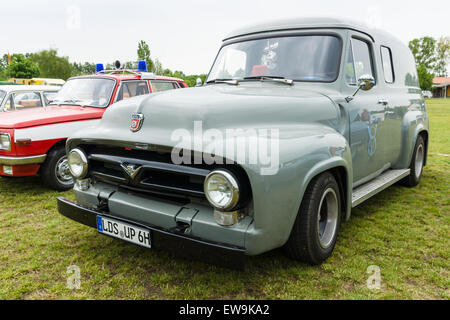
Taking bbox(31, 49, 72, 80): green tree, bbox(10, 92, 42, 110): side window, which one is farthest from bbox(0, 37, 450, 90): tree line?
bbox(10, 92, 42, 110): side window

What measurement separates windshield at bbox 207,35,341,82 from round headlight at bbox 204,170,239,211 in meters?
1.63

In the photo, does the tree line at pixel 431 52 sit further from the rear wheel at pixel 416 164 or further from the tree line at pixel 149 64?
the rear wheel at pixel 416 164

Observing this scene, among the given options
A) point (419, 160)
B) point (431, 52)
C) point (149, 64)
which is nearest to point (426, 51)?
point (431, 52)

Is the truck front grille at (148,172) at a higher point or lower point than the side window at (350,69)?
lower

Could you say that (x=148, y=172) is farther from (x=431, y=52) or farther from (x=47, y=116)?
(x=431, y=52)

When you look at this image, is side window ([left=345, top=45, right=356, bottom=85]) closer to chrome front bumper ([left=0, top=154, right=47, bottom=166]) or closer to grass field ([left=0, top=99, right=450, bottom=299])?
grass field ([left=0, top=99, right=450, bottom=299])

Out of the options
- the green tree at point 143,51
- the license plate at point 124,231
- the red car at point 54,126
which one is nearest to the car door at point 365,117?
the license plate at point 124,231

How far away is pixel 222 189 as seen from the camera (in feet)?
7.27

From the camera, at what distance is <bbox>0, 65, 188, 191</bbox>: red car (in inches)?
195

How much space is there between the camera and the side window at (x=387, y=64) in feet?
14.2

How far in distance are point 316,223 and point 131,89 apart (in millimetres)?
4756

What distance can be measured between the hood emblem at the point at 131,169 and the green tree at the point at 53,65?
197 feet
